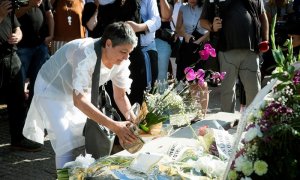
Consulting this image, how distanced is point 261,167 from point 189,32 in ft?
14.1

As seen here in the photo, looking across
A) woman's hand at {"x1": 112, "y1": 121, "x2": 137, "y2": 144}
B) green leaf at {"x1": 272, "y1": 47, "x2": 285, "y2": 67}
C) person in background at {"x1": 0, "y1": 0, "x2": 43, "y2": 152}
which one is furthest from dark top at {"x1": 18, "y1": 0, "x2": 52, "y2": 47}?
green leaf at {"x1": 272, "y1": 47, "x2": 285, "y2": 67}

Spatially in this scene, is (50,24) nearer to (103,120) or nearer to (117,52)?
(117,52)

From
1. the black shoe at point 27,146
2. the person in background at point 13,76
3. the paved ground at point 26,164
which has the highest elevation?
the person in background at point 13,76

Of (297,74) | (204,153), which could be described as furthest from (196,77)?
(297,74)

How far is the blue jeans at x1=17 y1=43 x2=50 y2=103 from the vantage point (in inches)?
213

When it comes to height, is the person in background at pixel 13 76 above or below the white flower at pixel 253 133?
below

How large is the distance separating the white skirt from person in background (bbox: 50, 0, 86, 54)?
221 cm

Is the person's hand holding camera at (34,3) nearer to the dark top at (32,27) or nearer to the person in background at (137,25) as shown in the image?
the dark top at (32,27)

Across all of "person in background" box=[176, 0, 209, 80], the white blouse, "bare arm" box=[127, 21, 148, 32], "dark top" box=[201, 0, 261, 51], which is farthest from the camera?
"person in background" box=[176, 0, 209, 80]

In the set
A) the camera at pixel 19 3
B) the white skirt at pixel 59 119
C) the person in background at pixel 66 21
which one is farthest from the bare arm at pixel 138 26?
the white skirt at pixel 59 119

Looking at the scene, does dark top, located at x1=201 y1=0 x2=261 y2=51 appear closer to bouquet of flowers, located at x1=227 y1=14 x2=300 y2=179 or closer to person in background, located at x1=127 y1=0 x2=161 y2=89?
person in background, located at x1=127 y1=0 x2=161 y2=89

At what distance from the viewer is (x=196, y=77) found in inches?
159

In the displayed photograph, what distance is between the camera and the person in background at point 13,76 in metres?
5.00

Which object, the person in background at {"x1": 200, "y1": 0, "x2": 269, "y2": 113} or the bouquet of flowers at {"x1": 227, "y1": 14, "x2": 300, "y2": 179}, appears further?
the person in background at {"x1": 200, "y1": 0, "x2": 269, "y2": 113}
